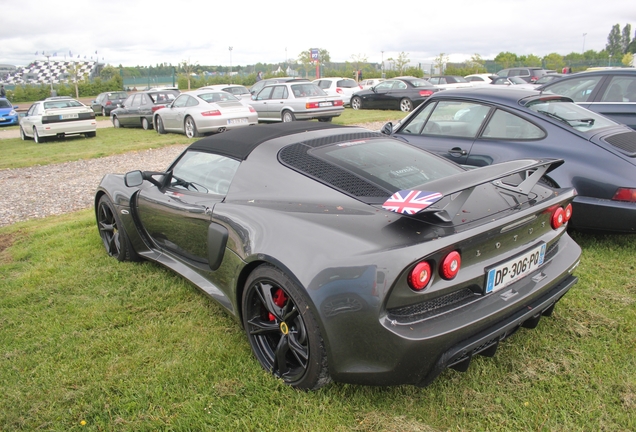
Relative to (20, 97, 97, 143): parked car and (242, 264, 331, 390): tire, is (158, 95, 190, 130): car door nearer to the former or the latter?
(20, 97, 97, 143): parked car

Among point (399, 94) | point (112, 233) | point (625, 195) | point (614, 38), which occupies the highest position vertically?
point (614, 38)

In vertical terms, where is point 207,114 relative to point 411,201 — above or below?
below

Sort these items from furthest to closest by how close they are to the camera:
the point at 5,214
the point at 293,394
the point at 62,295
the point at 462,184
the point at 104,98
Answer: the point at 104,98, the point at 5,214, the point at 62,295, the point at 293,394, the point at 462,184

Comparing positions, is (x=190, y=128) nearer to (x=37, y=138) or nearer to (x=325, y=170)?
(x=37, y=138)

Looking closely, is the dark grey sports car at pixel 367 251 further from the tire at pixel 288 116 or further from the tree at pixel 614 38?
the tree at pixel 614 38

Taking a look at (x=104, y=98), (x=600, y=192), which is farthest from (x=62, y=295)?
(x=104, y=98)

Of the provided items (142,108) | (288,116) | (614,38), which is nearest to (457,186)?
(288,116)

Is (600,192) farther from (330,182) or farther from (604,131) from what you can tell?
(330,182)

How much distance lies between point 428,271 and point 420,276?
0.05 m

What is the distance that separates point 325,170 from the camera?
8.85 ft

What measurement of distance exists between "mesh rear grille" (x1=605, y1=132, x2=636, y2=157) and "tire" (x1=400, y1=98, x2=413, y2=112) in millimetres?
14308

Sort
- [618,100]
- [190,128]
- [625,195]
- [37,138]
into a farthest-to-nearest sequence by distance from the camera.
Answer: [37,138] → [190,128] → [618,100] → [625,195]

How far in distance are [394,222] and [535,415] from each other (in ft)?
3.59

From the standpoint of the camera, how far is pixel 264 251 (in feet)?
8.02
